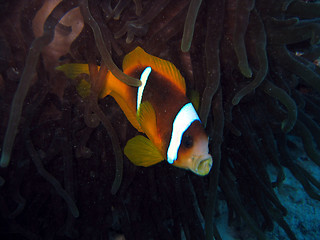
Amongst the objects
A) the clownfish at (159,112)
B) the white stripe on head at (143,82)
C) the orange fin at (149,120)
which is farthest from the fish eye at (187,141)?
the white stripe on head at (143,82)

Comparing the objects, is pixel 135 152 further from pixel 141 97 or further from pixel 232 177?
pixel 232 177

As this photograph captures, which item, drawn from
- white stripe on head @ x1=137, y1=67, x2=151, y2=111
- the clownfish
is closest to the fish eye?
the clownfish

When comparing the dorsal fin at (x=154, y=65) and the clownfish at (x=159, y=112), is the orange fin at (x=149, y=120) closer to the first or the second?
the clownfish at (x=159, y=112)

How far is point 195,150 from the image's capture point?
805 millimetres

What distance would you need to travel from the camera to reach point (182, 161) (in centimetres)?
84

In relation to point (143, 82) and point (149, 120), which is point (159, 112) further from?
point (143, 82)

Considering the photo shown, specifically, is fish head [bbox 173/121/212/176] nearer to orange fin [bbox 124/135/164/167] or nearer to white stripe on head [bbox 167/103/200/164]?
white stripe on head [bbox 167/103/200/164]

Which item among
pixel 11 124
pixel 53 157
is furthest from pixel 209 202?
pixel 11 124

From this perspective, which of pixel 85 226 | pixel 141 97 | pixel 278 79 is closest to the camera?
pixel 141 97

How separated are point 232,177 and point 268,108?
1.66 ft

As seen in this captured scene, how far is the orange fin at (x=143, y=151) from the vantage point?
979 millimetres

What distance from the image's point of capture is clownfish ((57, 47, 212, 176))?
0.81 m

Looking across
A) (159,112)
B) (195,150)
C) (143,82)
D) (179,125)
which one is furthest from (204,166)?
(143,82)

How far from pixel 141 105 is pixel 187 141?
241mm
